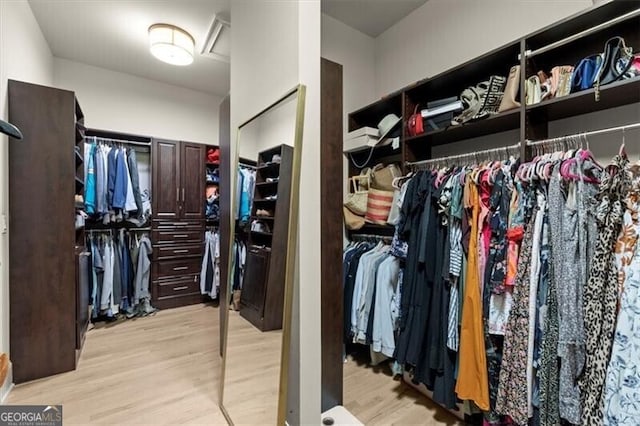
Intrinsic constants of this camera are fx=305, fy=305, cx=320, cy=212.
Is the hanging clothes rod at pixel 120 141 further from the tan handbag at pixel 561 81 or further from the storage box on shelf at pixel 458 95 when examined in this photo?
the tan handbag at pixel 561 81

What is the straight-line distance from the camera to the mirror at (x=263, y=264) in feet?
4.59

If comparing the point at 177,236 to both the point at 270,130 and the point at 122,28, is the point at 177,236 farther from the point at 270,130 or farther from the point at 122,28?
the point at 270,130

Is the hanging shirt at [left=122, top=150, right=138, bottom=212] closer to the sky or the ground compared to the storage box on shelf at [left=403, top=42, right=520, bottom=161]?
closer to the ground

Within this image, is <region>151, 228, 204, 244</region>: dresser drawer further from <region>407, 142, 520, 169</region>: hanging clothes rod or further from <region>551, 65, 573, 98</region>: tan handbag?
<region>551, 65, 573, 98</region>: tan handbag

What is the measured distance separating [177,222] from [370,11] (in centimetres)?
308

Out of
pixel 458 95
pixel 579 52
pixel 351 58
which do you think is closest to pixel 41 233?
pixel 351 58

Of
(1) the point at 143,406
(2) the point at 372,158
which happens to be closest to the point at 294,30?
(2) the point at 372,158

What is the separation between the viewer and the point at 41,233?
2.17 meters

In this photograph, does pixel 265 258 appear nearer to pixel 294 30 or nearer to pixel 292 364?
pixel 292 364

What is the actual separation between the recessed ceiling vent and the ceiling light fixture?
19 centimetres

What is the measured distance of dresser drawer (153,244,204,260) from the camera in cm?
362

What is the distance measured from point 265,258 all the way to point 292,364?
54 centimetres

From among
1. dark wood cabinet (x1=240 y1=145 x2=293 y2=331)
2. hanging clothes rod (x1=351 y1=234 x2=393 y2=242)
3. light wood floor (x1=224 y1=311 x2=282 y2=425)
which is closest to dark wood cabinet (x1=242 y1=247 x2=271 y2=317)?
dark wood cabinet (x1=240 y1=145 x2=293 y2=331)

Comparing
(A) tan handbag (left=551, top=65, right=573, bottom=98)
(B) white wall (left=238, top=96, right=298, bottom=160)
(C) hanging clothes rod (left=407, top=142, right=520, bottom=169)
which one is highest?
(A) tan handbag (left=551, top=65, right=573, bottom=98)
